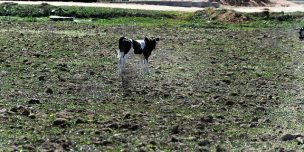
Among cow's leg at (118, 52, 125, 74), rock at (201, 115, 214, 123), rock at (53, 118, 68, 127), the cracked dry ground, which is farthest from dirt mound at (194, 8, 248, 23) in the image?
rock at (53, 118, 68, 127)

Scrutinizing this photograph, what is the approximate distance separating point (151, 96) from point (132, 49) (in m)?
4.52

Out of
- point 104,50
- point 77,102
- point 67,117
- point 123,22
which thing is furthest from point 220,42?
point 67,117

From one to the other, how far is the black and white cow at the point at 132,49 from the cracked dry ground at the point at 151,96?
1.13 feet

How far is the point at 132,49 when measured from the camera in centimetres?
2300

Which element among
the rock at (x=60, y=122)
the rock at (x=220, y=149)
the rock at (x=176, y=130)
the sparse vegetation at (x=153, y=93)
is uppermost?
the rock at (x=220, y=149)

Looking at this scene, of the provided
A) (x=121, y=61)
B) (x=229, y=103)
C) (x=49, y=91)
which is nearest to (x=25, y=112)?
(x=49, y=91)

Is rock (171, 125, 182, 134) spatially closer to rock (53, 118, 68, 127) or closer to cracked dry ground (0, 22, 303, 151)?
cracked dry ground (0, 22, 303, 151)

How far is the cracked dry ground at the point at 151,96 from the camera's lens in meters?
13.9

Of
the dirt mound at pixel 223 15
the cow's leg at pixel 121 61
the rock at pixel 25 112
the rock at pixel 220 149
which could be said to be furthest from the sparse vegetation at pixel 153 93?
the dirt mound at pixel 223 15

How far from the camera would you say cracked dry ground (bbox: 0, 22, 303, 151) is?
13930 millimetres

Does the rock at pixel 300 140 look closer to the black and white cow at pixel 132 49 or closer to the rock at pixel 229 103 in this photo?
the rock at pixel 229 103

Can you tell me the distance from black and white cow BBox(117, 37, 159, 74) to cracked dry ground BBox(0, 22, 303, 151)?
34 cm

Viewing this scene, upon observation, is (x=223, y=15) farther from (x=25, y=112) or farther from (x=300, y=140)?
(x=300, y=140)

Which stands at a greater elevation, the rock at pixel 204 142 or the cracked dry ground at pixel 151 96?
the rock at pixel 204 142
